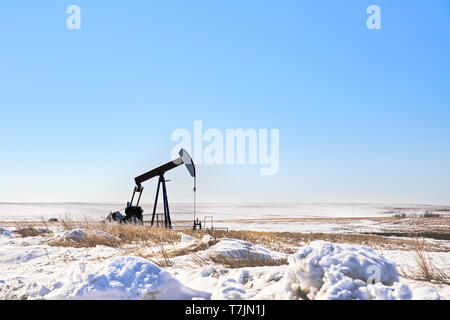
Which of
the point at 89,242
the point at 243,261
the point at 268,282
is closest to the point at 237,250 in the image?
the point at 243,261

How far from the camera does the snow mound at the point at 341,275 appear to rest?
3.00 m

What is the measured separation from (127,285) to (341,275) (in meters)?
2.05

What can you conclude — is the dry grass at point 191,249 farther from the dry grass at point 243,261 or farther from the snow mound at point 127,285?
the snow mound at point 127,285

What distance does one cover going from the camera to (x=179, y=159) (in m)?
23.0

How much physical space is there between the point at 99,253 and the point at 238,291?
516 cm

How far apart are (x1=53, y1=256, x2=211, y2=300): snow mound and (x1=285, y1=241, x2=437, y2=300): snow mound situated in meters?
1.05

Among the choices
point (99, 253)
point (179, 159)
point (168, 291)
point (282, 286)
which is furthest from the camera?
point (179, 159)

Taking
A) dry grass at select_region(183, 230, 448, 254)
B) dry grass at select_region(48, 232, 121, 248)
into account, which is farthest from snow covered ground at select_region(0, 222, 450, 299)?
dry grass at select_region(183, 230, 448, 254)

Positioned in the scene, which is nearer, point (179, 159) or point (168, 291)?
point (168, 291)

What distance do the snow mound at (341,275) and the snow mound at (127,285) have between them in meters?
1.05

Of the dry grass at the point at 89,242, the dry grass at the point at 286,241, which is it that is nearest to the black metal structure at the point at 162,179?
the dry grass at the point at 286,241
